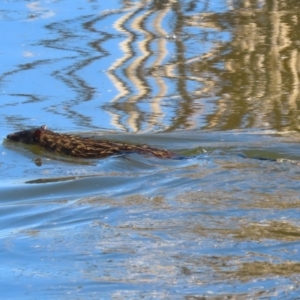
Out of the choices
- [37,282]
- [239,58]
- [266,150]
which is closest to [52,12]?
[239,58]

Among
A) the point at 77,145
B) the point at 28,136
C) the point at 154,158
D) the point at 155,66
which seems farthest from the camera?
the point at 155,66

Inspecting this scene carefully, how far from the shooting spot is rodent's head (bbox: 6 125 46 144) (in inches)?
313

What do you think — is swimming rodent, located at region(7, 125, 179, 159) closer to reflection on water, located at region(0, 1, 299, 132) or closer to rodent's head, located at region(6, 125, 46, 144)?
rodent's head, located at region(6, 125, 46, 144)

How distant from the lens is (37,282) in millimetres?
4820

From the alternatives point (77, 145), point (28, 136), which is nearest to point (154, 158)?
point (77, 145)

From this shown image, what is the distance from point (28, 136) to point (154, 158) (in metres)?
1.33

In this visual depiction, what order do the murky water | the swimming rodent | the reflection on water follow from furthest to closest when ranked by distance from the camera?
the reflection on water
the swimming rodent
the murky water

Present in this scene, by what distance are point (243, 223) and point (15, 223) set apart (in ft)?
5.05

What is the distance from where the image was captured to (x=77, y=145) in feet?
25.4

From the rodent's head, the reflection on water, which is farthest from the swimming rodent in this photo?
the reflection on water

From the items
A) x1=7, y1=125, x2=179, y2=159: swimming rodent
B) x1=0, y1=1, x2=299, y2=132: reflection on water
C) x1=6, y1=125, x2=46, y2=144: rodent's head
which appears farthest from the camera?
x1=0, y1=1, x2=299, y2=132: reflection on water

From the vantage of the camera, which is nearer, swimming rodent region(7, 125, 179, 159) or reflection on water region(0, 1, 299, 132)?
swimming rodent region(7, 125, 179, 159)

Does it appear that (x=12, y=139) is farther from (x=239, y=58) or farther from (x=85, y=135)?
(x=239, y=58)

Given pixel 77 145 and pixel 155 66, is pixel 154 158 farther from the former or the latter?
pixel 155 66
